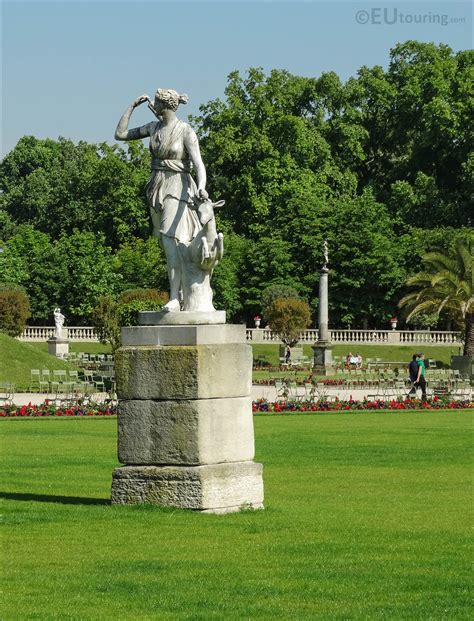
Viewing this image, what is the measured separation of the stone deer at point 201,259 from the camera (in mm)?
13852

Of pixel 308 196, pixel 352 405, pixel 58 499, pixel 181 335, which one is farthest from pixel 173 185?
pixel 308 196

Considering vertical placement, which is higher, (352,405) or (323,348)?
(323,348)

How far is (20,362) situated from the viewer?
157 feet

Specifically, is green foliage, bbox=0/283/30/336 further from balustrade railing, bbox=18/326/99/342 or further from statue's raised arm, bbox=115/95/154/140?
statue's raised arm, bbox=115/95/154/140

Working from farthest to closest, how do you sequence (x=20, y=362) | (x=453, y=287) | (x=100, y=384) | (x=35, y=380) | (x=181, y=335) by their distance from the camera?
(x=453, y=287), (x=20, y=362), (x=35, y=380), (x=100, y=384), (x=181, y=335)

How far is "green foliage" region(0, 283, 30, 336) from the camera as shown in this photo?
236ft

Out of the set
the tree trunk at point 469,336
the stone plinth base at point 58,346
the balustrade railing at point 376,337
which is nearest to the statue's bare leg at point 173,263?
the tree trunk at point 469,336

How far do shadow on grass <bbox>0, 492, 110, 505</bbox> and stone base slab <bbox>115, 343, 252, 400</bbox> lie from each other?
4.63ft

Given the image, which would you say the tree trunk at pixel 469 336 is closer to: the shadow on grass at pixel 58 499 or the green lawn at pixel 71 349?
the green lawn at pixel 71 349

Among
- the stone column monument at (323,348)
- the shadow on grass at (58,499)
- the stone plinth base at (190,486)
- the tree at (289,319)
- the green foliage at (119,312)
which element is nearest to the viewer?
the stone plinth base at (190,486)

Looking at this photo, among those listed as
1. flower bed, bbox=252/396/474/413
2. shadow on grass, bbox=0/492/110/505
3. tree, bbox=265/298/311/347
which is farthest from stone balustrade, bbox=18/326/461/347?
shadow on grass, bbox=0/492/110/505

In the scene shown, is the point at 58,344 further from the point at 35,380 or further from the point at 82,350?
the point at 35,380

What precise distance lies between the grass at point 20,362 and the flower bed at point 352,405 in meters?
11.7

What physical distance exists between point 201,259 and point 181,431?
5.62ft
